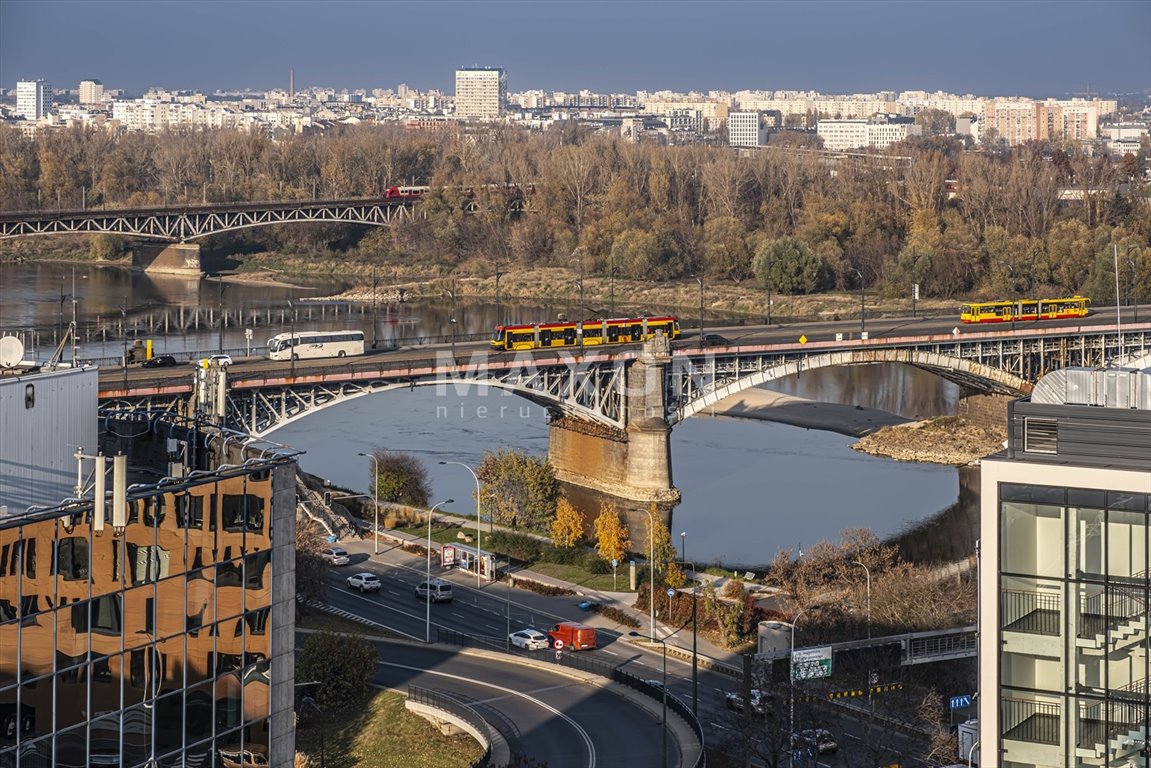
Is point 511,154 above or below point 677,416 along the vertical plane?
above

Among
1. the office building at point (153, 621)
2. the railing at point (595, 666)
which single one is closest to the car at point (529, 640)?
the railing at point (595, 666)

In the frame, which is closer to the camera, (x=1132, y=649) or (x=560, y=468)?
(x=1132, y=649)

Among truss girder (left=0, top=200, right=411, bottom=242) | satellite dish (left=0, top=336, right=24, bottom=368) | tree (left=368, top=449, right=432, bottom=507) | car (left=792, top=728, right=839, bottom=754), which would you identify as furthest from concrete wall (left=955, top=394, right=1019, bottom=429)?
truss girder (left=0, top=200, right=411, bottom=242)

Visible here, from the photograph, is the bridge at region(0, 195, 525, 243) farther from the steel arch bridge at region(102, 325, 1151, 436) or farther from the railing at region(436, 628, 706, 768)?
the railing at region(436, 628, 706, 768)

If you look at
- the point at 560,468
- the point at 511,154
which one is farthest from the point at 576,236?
the point at 560,468

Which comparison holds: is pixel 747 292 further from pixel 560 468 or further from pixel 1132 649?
pixel 1132 649

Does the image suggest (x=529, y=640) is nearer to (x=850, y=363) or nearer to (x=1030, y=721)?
(x=1030, y=721)

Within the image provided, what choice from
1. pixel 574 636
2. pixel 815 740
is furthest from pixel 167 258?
pixel 815 740

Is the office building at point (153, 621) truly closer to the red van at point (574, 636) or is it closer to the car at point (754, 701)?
the car at point (754, 701)

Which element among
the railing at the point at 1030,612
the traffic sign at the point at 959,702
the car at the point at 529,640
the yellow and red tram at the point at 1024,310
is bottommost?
the car at the point at 529,640
